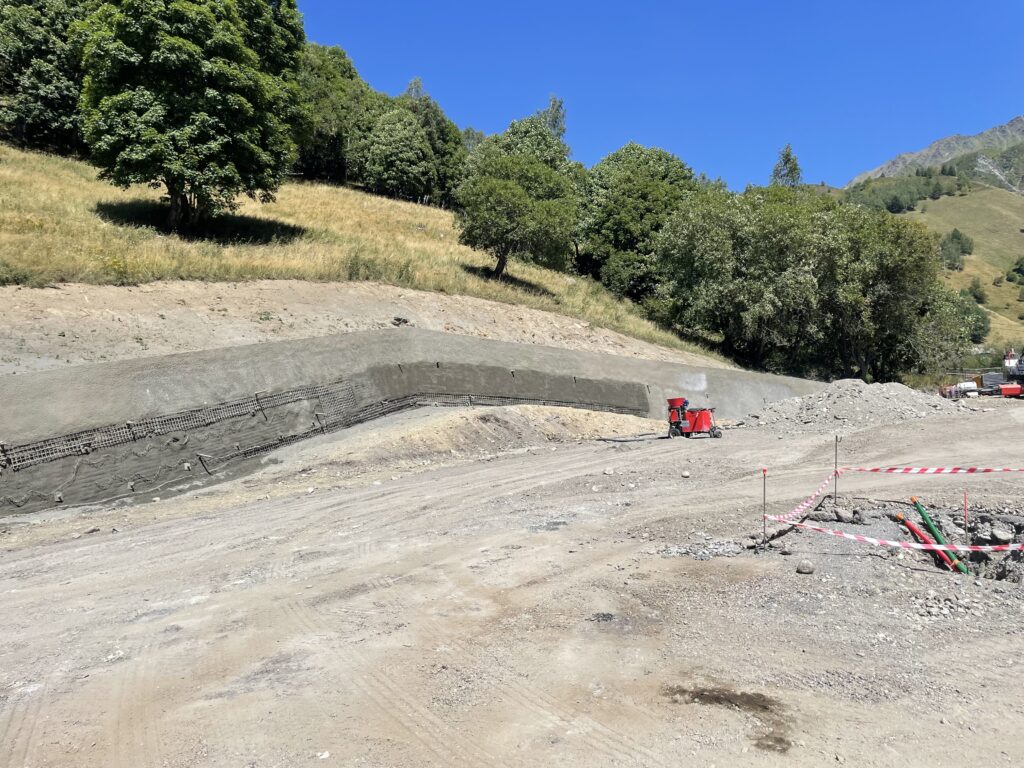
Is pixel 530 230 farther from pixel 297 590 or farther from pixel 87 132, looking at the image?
pixel 297 590

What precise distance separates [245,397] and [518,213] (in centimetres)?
2034

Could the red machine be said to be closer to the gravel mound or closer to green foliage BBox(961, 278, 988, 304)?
the gravel mound

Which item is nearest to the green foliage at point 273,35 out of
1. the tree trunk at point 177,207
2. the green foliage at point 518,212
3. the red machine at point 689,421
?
the tree trunk at point 177,207

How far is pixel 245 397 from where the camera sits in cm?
1647

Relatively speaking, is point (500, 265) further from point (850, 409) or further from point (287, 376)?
point (287, 376)

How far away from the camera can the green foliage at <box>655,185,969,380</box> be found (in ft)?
117

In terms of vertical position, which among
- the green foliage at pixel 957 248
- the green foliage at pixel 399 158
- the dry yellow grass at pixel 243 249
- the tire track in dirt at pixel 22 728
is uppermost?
the green foliage at pixel 957 248

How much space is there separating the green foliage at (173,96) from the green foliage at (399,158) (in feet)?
117

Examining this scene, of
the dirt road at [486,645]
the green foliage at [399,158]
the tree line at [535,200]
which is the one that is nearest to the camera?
the dirt road at [486,645]

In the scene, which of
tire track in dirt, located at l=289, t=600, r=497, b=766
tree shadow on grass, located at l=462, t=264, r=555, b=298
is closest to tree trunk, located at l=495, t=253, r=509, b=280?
tree shadow on grass, located at l=462, t=264, r=555, b=298

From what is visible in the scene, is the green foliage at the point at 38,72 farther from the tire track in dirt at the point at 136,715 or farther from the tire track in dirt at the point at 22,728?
the tire track in dirt at the point at 22,728

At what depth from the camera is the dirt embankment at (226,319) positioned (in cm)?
1622

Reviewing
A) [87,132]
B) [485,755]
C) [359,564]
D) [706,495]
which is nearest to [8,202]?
[87,132]

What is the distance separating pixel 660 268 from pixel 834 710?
1471 inches
